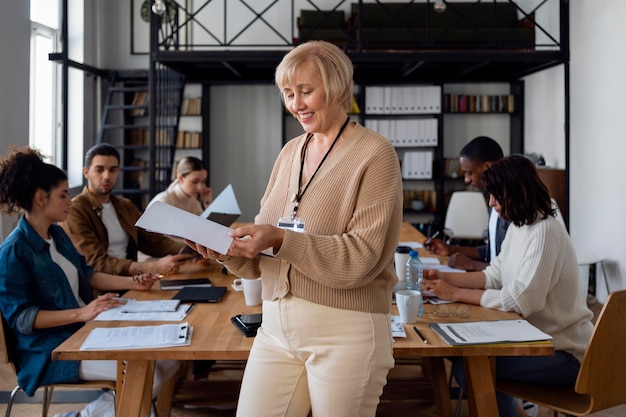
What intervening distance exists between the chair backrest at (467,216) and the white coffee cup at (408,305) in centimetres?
430

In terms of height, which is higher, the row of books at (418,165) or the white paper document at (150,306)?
the row of books at (418,165)

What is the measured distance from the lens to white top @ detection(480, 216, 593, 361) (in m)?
2.28

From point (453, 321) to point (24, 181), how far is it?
168cm

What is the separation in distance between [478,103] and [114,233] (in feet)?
18.6

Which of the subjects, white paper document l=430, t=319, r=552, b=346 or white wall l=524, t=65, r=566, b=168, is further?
white wall l=524, t=65, r=566, b=168

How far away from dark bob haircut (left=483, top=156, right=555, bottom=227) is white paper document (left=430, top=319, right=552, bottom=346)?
0.40m

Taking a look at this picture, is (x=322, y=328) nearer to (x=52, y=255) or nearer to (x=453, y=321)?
(x=453, y=321)

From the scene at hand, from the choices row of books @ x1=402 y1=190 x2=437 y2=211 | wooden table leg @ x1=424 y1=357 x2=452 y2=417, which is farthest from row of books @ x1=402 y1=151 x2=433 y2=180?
wooden table leg @ x1=424 y1=357 x2=452 y2=417

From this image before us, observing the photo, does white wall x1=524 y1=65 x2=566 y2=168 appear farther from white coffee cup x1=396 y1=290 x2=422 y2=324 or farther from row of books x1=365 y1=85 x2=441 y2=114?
white coffee cup x1=396 y1=290 x2=422 y2=324

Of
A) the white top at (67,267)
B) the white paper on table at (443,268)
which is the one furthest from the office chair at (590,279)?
the white top at (67,267)

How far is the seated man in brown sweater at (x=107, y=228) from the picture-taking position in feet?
10.5

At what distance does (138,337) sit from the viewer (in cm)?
202

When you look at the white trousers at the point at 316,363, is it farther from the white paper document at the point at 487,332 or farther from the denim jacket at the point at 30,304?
the denim jacket at the point at 30,304

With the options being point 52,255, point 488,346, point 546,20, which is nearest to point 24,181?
point 52,255
